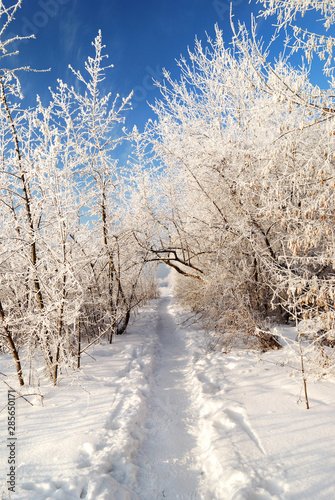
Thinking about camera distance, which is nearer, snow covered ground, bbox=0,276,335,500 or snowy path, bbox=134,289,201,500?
snow covered ground, bbox=0,276,335,500

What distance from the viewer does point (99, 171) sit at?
7.22m

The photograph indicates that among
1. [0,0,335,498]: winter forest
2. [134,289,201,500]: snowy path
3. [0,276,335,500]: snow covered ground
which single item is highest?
[0,0,335,498]: winter forest

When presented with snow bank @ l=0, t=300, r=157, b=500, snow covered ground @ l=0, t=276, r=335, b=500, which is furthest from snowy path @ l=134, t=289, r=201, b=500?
snow bank @ l=0, t=300, r=157, b=500

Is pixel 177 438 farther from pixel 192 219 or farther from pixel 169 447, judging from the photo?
pixel 192 219

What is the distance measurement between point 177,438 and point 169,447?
0.19m

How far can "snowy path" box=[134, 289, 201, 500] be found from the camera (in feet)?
7.73

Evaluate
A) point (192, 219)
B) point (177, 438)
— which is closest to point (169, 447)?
point (177, 438)

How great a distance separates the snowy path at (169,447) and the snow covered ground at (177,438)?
11 mm

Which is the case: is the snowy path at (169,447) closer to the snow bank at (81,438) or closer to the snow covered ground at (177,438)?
the snow covered ground at (177,438)

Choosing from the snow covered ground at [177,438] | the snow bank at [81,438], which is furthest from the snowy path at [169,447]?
the snow bank at [81,438]

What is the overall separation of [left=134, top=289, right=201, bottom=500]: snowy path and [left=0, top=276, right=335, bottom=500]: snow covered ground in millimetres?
11

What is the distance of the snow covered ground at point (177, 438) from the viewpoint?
2191mm

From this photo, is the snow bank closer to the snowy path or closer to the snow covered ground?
the snow covered ground

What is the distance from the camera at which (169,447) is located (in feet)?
9.55
